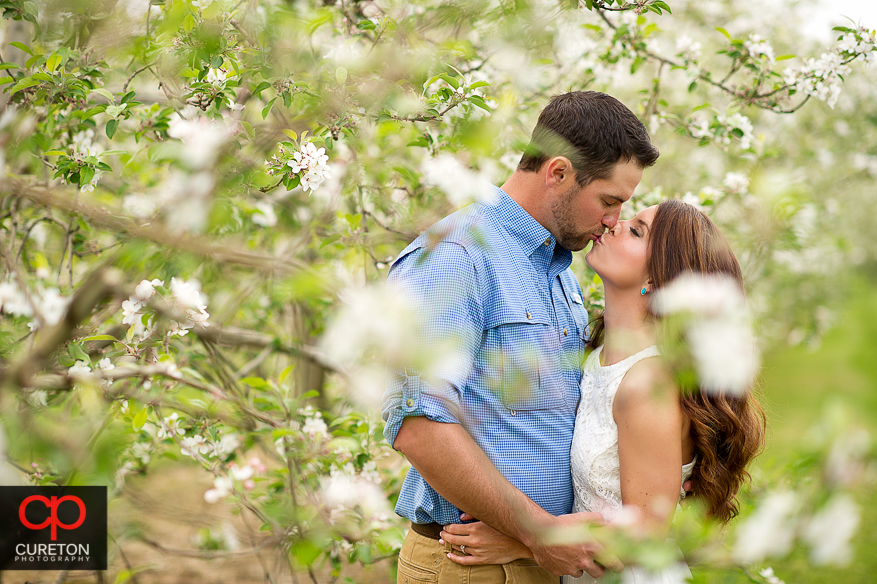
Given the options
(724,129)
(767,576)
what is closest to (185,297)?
(724,129)

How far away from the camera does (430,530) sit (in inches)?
78.7

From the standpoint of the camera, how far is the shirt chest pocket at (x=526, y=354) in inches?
69.1

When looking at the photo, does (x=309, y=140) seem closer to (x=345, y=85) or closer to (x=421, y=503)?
(x=345, y=85)

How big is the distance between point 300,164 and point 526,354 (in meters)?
0.91

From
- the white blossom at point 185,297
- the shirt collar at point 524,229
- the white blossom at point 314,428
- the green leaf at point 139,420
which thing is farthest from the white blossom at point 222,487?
the shirt collar at point 524,229

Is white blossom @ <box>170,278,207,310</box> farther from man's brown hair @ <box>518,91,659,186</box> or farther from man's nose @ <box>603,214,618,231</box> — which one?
man's nose @ <box>603,214,618,231</box>

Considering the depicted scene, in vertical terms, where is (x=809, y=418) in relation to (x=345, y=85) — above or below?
below

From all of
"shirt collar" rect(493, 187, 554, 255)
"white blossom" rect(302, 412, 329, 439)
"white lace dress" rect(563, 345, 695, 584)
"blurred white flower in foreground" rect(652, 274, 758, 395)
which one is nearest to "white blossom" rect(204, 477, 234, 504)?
"white blossom" rect(302, 412, 329, 439)

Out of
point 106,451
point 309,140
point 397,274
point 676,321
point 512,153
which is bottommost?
point 106,451

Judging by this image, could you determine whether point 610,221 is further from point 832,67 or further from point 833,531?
point 833,531

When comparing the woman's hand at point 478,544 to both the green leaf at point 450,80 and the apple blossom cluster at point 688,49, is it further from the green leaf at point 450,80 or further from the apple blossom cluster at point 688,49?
the apple blossom cluster at point 688,49

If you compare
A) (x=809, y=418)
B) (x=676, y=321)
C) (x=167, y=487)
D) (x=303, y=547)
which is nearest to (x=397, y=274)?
(x=303, y=547)

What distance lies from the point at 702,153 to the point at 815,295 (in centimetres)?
281

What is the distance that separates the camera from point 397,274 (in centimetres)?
186
